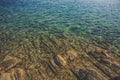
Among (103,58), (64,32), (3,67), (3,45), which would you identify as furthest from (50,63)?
(64,32)

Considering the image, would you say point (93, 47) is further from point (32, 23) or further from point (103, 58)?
point (32, 23)

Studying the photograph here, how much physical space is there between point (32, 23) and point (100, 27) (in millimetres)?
10337

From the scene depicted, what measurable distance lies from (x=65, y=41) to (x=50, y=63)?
4.70m

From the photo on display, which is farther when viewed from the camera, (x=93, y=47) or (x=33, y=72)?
(x=93, y=47)

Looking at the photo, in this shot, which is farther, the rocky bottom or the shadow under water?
the shadow under water

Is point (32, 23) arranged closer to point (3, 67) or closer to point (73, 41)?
point (73, 41)

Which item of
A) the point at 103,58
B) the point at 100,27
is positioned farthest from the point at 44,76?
the point at 100,27

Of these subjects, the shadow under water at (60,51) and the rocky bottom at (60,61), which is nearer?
the rocky bottom at (60,61)

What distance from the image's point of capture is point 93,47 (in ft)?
50.7

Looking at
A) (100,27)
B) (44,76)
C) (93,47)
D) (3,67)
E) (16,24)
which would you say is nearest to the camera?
(44,76)

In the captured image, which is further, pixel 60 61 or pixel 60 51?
pixel 60 51

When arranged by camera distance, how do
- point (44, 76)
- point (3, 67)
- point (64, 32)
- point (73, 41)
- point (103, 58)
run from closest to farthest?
point (44, 76), point (3, 67), point (103, 58), point (73, 41), point (64, 32)

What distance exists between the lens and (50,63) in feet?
42.3

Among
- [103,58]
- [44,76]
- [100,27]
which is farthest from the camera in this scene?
[100,27]
